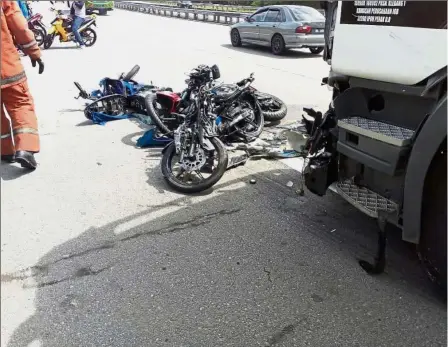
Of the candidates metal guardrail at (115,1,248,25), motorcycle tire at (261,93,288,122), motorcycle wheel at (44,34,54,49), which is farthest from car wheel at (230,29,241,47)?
motorcycle tire at (261,93,288,122)

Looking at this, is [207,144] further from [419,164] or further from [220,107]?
[419,164]

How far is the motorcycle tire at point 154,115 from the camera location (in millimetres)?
6219

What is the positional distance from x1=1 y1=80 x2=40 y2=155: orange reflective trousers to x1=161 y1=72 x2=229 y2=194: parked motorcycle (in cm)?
168

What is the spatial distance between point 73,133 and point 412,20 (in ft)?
18.0

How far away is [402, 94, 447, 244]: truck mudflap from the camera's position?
2498mm

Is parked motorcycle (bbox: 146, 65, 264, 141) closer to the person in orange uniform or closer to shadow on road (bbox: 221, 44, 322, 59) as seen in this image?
the person in orange uniform

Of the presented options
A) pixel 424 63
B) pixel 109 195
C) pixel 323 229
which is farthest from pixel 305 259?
pixel 109 195

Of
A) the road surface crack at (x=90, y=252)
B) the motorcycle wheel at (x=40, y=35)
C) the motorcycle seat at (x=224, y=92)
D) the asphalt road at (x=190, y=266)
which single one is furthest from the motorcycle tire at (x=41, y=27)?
the road surface crack at (x=90, y=252)

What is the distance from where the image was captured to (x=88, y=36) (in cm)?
1794

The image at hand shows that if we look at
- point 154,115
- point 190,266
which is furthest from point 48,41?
point 190,266

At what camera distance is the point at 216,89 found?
5.97 meters

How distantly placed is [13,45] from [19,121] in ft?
2.81

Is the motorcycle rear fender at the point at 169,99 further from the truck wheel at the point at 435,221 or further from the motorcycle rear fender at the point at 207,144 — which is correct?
the truck wheel at the point at 435,221

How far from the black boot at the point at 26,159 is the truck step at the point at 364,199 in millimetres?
3610
